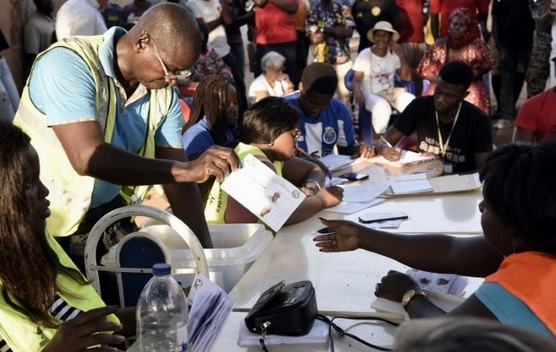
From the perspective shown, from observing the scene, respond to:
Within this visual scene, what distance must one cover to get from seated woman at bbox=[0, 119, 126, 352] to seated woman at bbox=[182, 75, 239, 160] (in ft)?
7.64

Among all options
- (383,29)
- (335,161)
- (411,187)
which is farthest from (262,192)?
(383,29)

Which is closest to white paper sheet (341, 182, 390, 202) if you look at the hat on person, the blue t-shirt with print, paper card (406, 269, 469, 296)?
the blue t-shirt with print

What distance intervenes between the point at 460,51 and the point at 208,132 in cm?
314

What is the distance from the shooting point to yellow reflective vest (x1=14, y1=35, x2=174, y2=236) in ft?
7.51

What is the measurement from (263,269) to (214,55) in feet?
13.7

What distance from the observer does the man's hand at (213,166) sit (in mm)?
2182

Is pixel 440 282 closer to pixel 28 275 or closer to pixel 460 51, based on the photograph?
pixel 28 275

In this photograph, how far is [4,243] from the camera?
164cm

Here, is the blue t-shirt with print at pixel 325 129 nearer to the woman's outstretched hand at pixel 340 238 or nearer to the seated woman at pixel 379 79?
the seated woman at pixel 379 79

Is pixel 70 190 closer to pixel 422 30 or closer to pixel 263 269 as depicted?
pixel 263 269

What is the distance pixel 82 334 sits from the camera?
1.58m

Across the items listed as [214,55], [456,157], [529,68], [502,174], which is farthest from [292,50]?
→ [502,174]

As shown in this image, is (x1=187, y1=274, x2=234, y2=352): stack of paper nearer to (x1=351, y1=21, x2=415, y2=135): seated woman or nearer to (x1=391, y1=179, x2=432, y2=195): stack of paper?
(x1=391, y1=179, x2=432, y2=195): stack of paper

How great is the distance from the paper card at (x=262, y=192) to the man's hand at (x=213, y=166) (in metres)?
0.38
